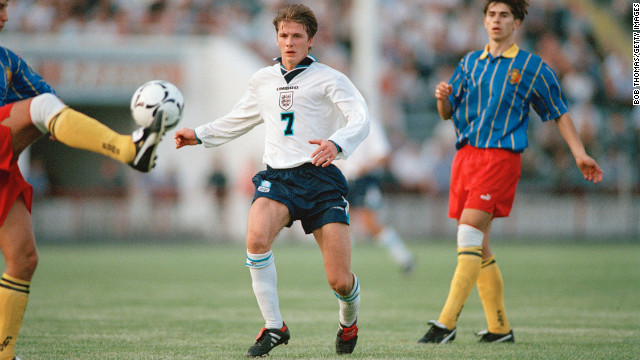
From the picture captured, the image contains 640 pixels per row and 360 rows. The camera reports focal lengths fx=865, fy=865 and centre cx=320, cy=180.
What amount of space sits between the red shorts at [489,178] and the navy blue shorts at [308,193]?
3.50 feet

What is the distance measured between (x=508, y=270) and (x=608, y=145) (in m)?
9.97


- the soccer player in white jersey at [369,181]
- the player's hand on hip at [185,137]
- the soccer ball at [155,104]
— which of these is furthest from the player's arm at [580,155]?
the soccer player in white jersey at [369,181]

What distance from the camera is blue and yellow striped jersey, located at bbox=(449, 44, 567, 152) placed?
20.1ft

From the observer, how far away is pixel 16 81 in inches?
201

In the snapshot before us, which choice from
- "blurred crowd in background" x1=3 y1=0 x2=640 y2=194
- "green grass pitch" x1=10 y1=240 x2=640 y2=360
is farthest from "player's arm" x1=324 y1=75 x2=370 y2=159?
"blurred crowd in background" x1=3 y1=0 x2=640 y2=194

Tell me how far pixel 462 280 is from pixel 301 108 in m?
1.69

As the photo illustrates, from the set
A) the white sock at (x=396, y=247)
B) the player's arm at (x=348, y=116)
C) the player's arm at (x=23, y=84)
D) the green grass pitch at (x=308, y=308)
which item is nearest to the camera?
the player's arm at (x=23, y=84)

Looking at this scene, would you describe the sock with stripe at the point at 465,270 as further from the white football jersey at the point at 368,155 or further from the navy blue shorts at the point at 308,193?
the white football jersey at the point at 368,155

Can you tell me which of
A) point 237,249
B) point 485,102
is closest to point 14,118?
point 485,102

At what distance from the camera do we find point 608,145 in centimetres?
2175

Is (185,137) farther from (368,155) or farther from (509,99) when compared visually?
(368,155)

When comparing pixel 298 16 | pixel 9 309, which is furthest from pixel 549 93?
pixel 9 309

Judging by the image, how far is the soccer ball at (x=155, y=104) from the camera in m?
4.55

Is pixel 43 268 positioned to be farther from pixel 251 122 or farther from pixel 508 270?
Result: pixel 251 122
